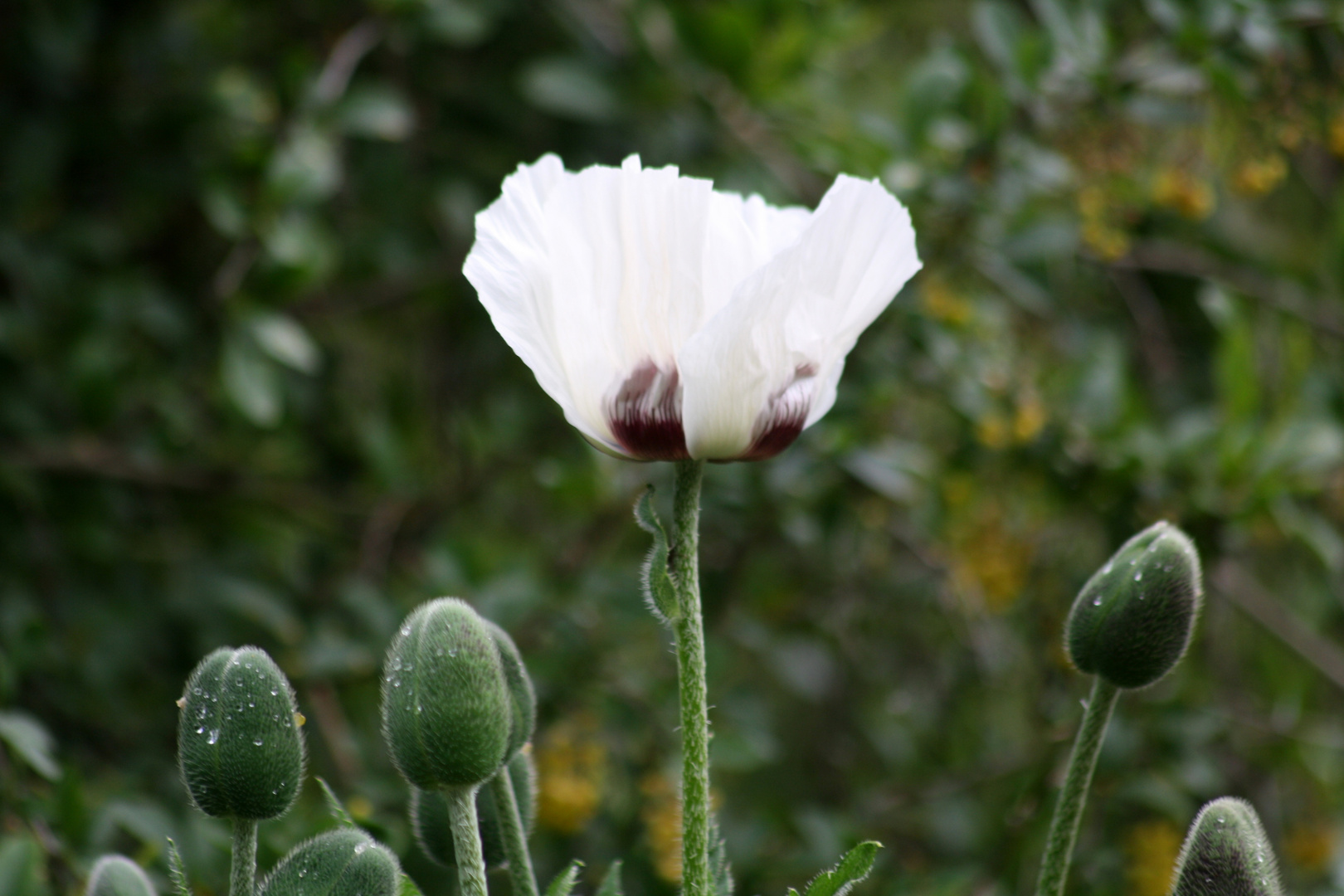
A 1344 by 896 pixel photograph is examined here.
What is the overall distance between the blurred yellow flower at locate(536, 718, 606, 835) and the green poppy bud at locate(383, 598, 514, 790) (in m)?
1.05

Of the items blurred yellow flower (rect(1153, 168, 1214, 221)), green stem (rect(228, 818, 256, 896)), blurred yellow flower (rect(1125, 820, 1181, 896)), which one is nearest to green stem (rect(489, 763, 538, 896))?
green stem (rect(228, 818, 256, 896))

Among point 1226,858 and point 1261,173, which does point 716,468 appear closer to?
point 1261,173

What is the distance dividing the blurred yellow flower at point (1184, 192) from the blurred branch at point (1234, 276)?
14cm

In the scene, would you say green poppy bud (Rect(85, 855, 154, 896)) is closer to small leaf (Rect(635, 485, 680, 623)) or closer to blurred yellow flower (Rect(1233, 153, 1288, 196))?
small leaf (Rect(635, 485, 680, 623))

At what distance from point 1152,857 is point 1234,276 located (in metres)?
0.92

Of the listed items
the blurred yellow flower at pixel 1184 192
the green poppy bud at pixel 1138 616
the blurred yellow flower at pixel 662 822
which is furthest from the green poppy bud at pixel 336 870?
the blurred yellow flower at pixel 1184 192

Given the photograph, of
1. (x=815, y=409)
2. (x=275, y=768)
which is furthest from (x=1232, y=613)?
(x=275, y=768)

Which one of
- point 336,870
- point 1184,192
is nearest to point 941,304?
point 1184,192

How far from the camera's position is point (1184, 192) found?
67.8 inches

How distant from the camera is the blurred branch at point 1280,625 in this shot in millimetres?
1733

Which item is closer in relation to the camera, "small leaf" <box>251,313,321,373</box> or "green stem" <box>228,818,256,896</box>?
"green stem" <box>228,818,256,896</box>

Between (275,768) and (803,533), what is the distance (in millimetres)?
1178

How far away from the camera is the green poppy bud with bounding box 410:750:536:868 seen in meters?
0.71

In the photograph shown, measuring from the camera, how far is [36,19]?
1.67 metres
